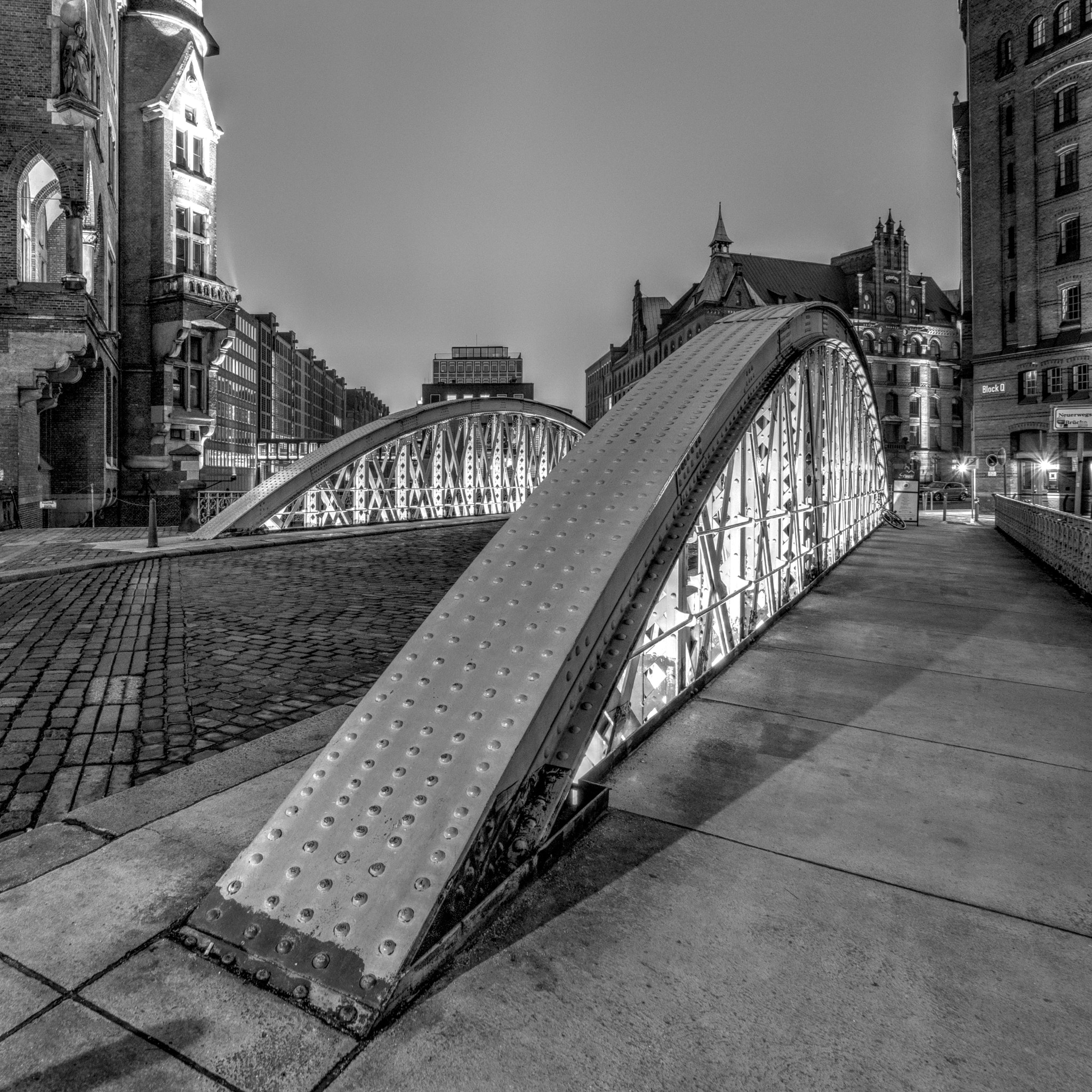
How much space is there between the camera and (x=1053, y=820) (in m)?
3.21

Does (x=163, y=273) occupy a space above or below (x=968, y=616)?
above

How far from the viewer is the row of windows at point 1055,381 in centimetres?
3531

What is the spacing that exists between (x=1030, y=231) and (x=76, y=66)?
39169 millimetres

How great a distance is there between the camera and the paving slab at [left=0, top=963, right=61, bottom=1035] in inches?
77.2

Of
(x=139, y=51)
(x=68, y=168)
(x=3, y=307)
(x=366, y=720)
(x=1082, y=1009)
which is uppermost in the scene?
(x=139, y=51)

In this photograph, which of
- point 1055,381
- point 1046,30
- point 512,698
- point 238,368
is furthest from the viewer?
point 238,368

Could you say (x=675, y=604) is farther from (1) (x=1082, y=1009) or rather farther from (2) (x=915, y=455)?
(2) (x=915, y=455)

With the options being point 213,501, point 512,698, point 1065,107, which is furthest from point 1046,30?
point 512,698

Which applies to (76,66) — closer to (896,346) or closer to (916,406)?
(896,346)

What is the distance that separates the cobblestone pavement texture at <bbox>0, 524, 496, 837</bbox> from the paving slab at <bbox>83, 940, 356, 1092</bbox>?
1.67 m

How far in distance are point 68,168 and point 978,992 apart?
25.7 metres

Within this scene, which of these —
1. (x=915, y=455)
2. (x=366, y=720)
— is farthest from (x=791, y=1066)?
(x=915, y=455)

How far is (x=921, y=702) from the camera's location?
492 cm

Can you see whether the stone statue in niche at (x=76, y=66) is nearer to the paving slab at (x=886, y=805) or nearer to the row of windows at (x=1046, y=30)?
the paving slab at (x=886, y=805)
